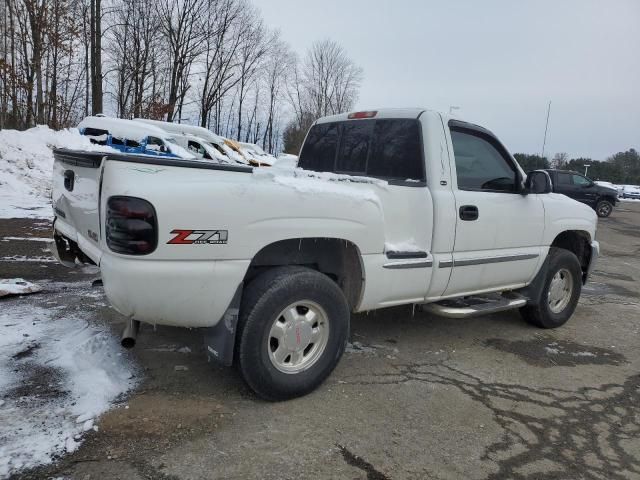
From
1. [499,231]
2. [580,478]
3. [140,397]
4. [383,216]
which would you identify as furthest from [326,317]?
[499,231]

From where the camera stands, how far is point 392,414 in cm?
314

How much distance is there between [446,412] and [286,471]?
125 cm

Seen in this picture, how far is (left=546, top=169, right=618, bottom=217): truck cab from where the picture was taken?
2169 cm

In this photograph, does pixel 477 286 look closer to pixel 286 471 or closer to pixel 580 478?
pixel 580 478

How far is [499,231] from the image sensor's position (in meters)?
4.32

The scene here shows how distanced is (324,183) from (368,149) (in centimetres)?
126

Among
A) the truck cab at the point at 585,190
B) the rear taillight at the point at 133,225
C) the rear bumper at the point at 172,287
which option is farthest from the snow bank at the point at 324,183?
the truck cab at the point at 585,190

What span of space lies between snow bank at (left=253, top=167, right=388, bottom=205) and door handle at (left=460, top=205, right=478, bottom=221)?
817mm

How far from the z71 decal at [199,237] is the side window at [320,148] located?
2172 mm

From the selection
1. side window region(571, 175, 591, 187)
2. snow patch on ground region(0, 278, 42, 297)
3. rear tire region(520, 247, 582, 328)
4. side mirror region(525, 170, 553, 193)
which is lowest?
snow patch on ground region(0, 278, 42, 297)

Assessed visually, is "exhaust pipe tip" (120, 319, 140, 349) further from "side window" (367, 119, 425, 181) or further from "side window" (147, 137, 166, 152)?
"side window" (147, 137, 166, 152)

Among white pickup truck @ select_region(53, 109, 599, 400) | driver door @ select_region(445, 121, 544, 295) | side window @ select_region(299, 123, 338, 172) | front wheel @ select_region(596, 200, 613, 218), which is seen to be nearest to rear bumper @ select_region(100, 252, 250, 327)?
white pickup truck @ select_region(53, 109, 599, 400)

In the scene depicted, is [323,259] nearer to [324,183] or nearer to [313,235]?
[313,235]

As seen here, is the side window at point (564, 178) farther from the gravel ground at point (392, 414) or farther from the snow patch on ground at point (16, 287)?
the snow patch on ground at point (16, 287)
